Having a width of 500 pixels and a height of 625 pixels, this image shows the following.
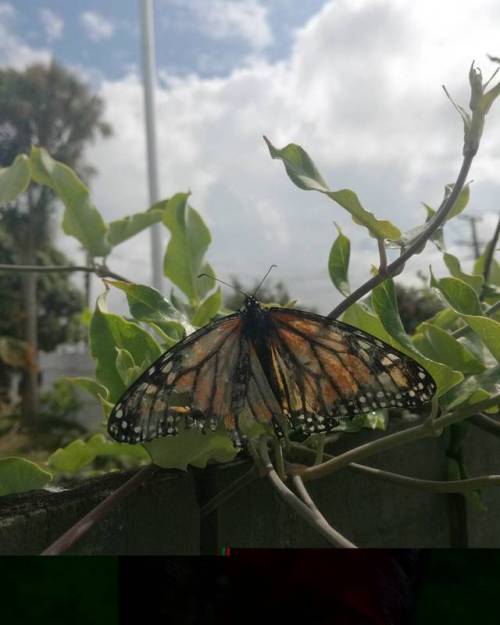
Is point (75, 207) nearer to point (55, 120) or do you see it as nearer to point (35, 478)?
point (35, 478)

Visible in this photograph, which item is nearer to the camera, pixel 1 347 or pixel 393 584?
pixel 393 584

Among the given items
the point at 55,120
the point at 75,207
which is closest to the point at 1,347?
the point at 55,120

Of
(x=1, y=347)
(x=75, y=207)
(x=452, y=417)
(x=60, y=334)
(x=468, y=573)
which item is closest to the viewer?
(x=468, y=573)

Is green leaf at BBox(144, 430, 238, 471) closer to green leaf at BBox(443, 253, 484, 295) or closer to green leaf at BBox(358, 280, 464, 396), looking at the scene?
green leaf at BBox(358, 280, 464, 396)

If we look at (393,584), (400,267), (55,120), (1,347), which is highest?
(55,120)

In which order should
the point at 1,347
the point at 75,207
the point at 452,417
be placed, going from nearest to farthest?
the point at 452,417 → the point at 75,207 → the point at 1,347

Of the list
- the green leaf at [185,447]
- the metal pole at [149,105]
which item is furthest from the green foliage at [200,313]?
the metal pole at [149,105]

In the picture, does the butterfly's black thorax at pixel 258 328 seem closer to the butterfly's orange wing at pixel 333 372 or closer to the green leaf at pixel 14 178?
the butterfly's orange wing at pixel 333 372
